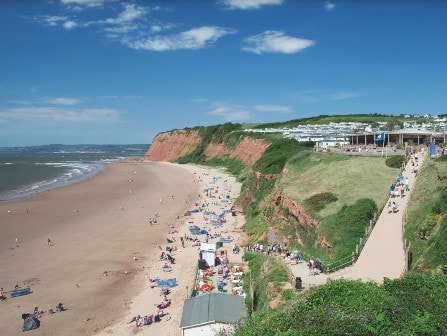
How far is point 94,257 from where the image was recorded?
3103cm

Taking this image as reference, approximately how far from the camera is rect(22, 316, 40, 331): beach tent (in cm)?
2072

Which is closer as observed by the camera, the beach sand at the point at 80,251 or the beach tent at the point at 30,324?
the beach tent at the point at 30,324

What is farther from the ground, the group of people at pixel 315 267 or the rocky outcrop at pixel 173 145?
the rocky outcrop at pixel 173 145

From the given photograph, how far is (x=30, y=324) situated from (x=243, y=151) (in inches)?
2530

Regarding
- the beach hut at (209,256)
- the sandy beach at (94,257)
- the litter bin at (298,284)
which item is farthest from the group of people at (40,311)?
the litter bin at (298,284)

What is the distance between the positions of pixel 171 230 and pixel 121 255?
7.81 metres

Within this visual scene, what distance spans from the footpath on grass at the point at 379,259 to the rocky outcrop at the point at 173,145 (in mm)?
96841

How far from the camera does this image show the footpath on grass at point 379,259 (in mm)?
Answer: 17531

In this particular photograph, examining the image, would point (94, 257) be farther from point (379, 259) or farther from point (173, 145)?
point (173, 145)

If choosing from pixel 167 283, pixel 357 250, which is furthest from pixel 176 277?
pixel 357 250

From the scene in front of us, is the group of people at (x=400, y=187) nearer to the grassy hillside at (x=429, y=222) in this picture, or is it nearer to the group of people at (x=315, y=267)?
the grassy hillside at (x=429, y=222)

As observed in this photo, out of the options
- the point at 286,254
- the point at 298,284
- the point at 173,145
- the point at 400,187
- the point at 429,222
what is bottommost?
the point at 286,254

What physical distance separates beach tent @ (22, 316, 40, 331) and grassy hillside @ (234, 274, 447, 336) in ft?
42.7

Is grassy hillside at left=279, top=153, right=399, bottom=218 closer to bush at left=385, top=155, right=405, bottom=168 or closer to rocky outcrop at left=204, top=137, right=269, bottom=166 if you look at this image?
bush at left=385, top=155, right=405, bottom=168
